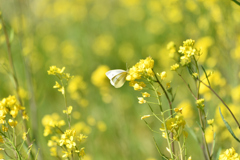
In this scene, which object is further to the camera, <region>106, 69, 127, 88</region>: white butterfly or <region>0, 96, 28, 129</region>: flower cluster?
<region>106, 69, 127, 88</region>: white butterfly

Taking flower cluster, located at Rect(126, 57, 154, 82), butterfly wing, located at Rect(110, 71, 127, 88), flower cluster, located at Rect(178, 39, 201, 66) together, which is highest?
butterfly wing, located at Rect(110, 71, 127, 88)

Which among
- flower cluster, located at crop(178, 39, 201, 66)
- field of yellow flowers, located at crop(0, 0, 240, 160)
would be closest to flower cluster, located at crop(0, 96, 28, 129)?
field of yellow flowers, located at crop(0, 0, 240, 160)

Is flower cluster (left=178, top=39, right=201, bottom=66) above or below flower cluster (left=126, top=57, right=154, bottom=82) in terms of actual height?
above

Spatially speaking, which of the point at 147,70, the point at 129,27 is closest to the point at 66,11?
the point at 129,27

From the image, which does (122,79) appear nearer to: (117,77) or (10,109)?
(117,77)

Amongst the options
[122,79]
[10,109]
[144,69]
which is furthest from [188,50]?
[10,109]

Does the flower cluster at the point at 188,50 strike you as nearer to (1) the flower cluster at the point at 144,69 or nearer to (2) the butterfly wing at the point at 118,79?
(1) the flower cluster at the point at 144,69

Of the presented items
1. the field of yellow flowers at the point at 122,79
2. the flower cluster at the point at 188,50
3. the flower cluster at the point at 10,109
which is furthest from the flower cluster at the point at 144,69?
the flower cluster at the point at 10,109

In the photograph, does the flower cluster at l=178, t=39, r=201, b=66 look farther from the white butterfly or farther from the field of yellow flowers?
the white butterfly
